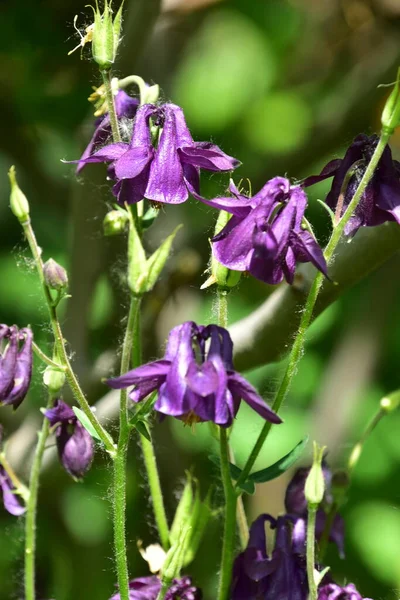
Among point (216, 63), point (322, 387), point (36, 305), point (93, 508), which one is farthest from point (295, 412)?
point (216, 63)

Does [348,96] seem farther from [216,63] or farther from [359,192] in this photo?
[359,192]

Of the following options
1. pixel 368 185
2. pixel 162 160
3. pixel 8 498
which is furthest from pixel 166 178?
pixel 8 498

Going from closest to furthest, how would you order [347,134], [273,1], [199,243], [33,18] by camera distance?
1. [199,243]
2. [347,134]
3. [33,18]
4. [273,1]

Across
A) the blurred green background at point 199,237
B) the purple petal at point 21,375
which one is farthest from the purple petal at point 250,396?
the blurred green background at point 199,237

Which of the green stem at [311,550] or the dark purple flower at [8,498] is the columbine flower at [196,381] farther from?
the dark purple flower at [8,498]

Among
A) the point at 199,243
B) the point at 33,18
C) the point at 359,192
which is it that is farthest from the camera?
the point at 33,18

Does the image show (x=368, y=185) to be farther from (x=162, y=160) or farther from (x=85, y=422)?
(x=85, y=422)
